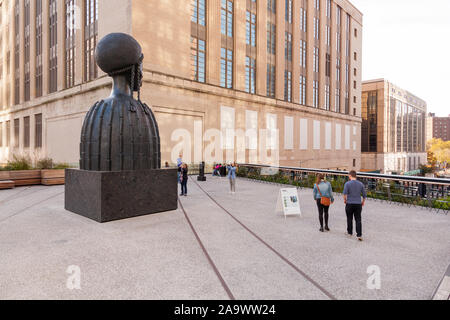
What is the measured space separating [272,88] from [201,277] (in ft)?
105

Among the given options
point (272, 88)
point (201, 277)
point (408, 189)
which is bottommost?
point (201, 277)

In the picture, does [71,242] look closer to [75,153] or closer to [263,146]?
[75,153]

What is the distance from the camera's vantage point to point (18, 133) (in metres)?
38.0

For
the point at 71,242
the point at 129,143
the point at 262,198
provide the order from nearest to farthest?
the point at 71,242 → the point at 129,143 → the point at 262,198

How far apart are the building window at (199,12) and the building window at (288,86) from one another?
14337mm

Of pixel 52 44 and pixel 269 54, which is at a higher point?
pixel 52 44

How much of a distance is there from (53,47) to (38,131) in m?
10.5

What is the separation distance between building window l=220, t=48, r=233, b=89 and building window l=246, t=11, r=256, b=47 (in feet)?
11.6

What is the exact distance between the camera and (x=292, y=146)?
36219 mm

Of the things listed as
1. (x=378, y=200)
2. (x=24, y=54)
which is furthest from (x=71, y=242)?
(x=24, y=54)

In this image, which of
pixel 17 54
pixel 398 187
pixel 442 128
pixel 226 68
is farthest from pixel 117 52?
pixel 442 128

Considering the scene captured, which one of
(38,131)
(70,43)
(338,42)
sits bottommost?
(38,131)

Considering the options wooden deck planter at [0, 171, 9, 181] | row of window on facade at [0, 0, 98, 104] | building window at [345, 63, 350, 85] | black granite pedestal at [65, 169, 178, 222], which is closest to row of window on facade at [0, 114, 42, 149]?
row of window on facade at [0, 0, 98, 104]

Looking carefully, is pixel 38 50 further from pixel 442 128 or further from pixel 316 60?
pixel 442 128
